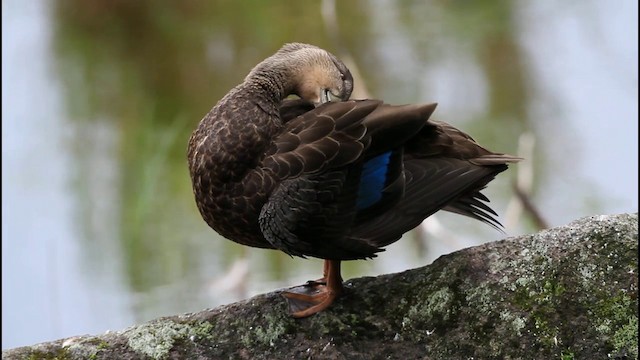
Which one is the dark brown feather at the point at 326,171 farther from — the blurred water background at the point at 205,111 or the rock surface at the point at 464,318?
the blurred water background at the point at 205,111

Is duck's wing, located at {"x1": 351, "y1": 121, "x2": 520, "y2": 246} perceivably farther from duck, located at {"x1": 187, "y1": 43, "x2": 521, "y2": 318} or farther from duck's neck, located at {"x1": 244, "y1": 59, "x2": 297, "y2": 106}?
duck's neck, located at {"x1": 244, "y1": 59, "x2": 297, "y2": 106}

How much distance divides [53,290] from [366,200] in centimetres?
396

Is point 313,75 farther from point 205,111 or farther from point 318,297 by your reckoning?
point 205,111

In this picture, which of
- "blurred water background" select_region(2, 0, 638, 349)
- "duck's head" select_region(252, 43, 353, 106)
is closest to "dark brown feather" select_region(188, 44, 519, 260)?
"duck's head" select_region(252, 43, 353, 106)

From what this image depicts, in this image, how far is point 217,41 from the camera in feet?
26.9

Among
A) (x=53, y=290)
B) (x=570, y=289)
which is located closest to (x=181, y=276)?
(x=53, y=290)

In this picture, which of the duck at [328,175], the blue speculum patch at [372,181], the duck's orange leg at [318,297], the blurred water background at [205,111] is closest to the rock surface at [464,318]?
the duck's orange leg at [318,297]

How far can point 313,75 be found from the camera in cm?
354

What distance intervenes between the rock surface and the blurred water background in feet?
9.43

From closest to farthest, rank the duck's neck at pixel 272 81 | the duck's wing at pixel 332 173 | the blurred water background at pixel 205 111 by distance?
the duck's wing at pixel 332 173 < the duck's neck at pixel 272 81 < the blurred water background at pixel 205 111

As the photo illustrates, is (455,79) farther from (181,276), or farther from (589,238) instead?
(589,238)

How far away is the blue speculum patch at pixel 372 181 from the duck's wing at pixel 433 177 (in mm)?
53

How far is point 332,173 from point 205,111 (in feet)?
14.4

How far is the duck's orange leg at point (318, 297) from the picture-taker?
309 cm
